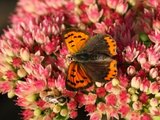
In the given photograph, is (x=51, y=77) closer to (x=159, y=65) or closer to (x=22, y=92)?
(x=22, y=92)

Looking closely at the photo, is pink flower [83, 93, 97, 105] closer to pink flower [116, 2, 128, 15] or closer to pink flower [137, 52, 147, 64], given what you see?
pink flower [137, 52, 147, 64]

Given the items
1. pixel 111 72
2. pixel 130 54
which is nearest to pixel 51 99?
pixel 111 72

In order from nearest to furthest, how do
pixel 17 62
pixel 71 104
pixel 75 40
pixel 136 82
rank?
1. pixel 136 82
2. pixel 71 104
3. pixel 75 40
4. pixel 17 62

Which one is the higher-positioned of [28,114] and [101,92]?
[101,92]

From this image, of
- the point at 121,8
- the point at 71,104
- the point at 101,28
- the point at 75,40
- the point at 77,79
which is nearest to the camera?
the point at 77,79

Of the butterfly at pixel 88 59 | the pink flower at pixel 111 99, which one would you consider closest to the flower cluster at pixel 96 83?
the pink flower at pixel 111 99

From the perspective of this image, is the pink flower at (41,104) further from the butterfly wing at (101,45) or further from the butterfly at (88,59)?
the butterfly wing at (101,45)

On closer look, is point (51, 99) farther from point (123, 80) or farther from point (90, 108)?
point (123, 80)
